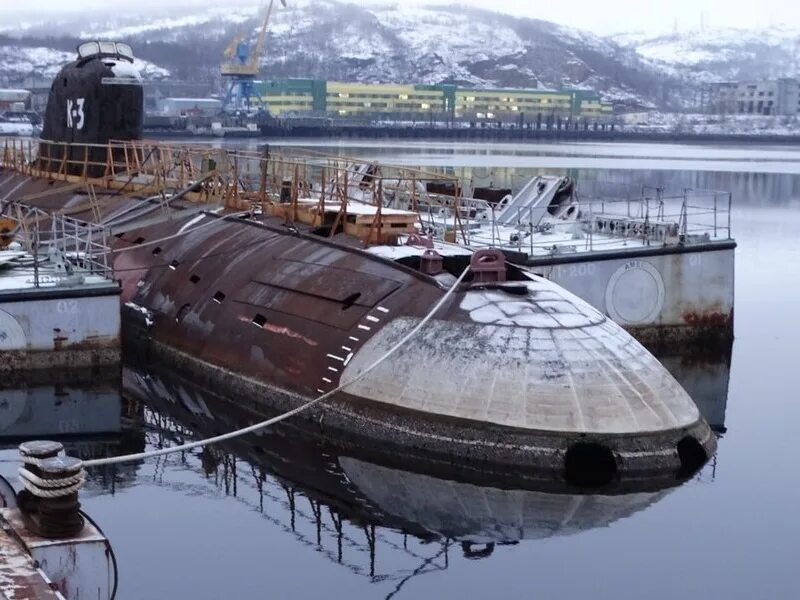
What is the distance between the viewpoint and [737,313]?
114 feet

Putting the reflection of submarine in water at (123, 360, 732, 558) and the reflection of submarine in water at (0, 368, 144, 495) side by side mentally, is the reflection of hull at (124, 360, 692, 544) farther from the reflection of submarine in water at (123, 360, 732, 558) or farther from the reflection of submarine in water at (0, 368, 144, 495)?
the reflection of submarine in water at (0, 368, 144, 495)

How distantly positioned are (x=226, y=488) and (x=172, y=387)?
5675mm

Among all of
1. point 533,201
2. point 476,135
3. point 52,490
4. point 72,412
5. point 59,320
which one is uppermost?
point 533,201

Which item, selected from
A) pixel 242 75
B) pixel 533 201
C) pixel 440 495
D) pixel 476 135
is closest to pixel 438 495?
pixel 440 495

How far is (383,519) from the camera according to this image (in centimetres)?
1745

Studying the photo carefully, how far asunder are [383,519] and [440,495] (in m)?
1.00

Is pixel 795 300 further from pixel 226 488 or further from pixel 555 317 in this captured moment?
pixel 226 488

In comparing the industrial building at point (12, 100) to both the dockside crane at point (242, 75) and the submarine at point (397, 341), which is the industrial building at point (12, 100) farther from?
the submarine at point (397, 341)

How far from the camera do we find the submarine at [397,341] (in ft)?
60.1

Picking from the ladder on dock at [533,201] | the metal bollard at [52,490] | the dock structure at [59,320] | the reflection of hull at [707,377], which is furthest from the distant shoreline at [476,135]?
the metal bollard at [52,490]

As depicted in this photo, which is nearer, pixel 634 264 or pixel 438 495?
pixel 438 495

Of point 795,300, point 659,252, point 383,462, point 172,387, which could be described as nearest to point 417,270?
point 383,462

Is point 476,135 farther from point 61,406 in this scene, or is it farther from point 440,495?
point 440,495

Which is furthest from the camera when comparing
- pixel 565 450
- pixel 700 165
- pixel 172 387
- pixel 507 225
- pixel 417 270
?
pixel 700 165
